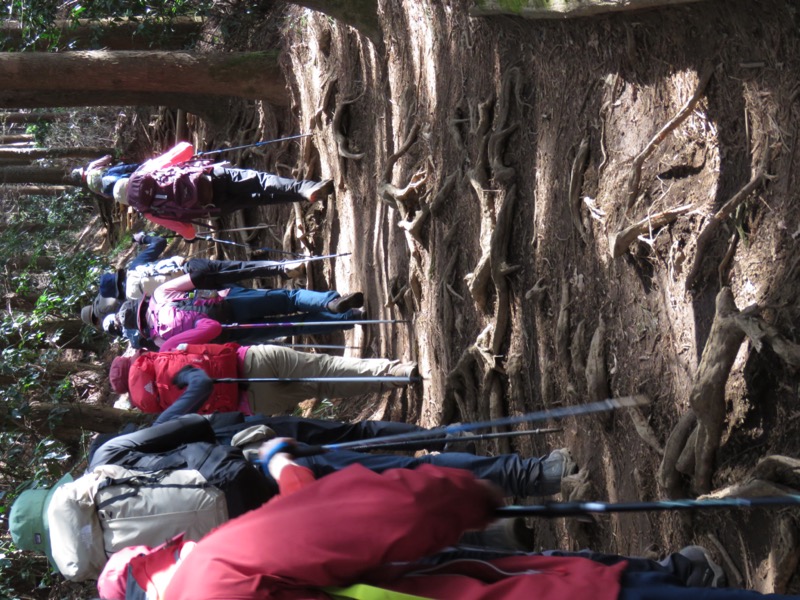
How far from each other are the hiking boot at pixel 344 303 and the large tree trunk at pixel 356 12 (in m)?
2.24

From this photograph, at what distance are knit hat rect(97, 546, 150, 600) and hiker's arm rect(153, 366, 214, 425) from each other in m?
1.36

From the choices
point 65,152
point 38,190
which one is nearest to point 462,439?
point 65,152

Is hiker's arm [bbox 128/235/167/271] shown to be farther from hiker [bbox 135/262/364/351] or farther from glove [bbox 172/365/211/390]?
glove [bbox 172/365/211/390]

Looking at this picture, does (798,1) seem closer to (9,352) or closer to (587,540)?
(587,540)

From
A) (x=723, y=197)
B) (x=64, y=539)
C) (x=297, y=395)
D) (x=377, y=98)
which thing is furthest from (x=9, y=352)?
(x=723, y=197)

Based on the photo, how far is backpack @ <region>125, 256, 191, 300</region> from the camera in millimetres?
6312

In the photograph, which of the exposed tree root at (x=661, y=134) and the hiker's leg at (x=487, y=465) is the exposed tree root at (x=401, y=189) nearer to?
the exposed tree root at (x=661, y=134)

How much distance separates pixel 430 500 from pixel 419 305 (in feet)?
13.3

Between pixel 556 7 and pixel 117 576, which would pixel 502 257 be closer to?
pixel 556 7

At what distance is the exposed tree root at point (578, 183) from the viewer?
4.43 meters

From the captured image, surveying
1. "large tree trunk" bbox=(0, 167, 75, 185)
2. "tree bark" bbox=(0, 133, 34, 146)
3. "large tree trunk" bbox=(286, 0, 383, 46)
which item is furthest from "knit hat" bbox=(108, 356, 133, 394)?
"tree bark" bbox=(0, 133, 34, 146)

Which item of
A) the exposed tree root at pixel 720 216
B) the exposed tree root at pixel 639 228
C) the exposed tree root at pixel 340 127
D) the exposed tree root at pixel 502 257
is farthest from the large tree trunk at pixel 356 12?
the exposed tree root at pixel 720 216

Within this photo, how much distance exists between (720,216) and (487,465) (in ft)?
5.74

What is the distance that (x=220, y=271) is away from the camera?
6.46m
